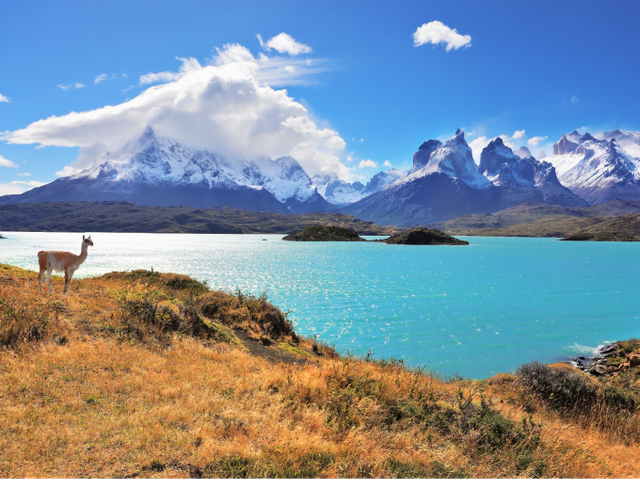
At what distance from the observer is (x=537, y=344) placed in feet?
93.7

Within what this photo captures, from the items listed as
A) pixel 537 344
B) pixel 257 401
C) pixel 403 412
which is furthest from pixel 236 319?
pixel 537 344

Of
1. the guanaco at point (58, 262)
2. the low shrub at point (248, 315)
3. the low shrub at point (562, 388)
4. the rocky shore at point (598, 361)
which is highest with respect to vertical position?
the guanaco at point (58, 262)

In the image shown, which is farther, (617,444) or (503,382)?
(503,382)

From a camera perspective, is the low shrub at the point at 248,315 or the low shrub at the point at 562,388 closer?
the low shrub at the point at 562,388

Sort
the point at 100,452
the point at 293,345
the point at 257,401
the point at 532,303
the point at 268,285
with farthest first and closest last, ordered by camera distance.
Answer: the point at 268,285 → the point at 532,303 → the point at 293,345 → the point at 257,401 → the point at 100,452

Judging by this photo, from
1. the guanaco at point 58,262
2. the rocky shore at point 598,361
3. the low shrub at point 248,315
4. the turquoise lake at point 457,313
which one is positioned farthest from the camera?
the turquoise lake at point 457,313

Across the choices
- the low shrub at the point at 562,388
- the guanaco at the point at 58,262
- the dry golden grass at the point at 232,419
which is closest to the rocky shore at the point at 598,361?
the low shrub at the point at 562,388

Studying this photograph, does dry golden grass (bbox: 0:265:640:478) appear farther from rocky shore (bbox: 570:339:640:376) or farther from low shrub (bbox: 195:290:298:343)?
rocky shore (bbox: 570:339:640:376)

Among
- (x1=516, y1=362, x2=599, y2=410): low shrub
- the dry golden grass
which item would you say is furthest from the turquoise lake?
the dry golden grass

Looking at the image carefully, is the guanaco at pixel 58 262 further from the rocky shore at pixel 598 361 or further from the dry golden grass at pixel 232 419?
the rocky shore at pixel 598 361

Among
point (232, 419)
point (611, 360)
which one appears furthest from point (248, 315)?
point (611, 360)

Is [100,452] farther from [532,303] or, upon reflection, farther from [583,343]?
[532,303]

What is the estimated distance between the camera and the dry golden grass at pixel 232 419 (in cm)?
701

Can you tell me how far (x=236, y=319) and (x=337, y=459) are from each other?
17540 millimetres
